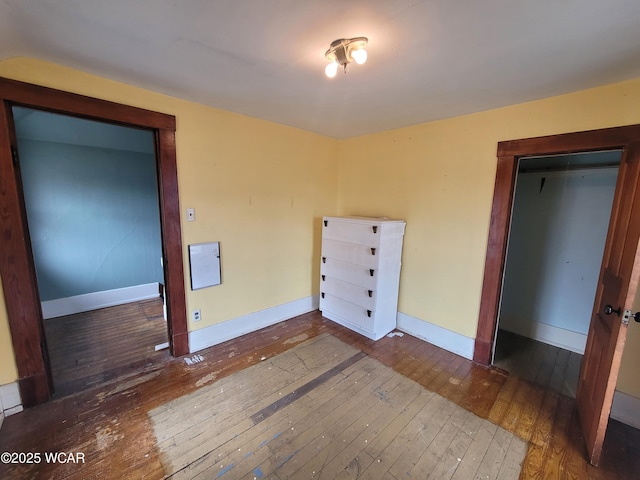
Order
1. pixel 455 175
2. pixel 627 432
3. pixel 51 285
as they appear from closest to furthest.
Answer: pixel 627 432 → pixel 455 175 → pixel 51 285

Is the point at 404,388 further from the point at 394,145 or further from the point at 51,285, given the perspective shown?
the point at 51,285

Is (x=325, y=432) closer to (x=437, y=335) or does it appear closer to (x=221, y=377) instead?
(x=221, y=377)

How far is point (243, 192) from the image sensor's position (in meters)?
2.70

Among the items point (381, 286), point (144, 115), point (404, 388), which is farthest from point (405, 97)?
point (404, 388)

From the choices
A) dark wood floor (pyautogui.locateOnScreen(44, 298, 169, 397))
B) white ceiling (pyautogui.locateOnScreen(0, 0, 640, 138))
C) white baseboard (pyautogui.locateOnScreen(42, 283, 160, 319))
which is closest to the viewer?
white ceiling (pyautogui.locateOnScreen(0, 0, 640, 138))

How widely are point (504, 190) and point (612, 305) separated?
1063 mm

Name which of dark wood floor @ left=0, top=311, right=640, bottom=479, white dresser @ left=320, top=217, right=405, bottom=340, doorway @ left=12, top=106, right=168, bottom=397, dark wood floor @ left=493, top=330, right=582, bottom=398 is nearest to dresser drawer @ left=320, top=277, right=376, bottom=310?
white dresser @ left=320, top=217, right=405, bottom=340

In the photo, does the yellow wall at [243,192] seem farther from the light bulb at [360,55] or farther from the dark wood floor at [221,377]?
the light bulb at [360,55]

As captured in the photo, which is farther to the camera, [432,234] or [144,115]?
[432,234]

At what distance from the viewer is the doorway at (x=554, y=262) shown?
2.51m

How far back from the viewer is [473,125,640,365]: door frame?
5.85 feet

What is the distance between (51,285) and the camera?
3.18 meters

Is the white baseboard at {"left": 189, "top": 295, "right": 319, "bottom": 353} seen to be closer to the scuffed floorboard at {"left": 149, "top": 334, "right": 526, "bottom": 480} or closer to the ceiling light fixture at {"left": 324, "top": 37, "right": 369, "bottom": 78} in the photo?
the scuffed floorboard at {"left": 149, "top": 334, "right": 526, "bottom": 480}

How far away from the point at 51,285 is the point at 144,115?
8.87 feet
